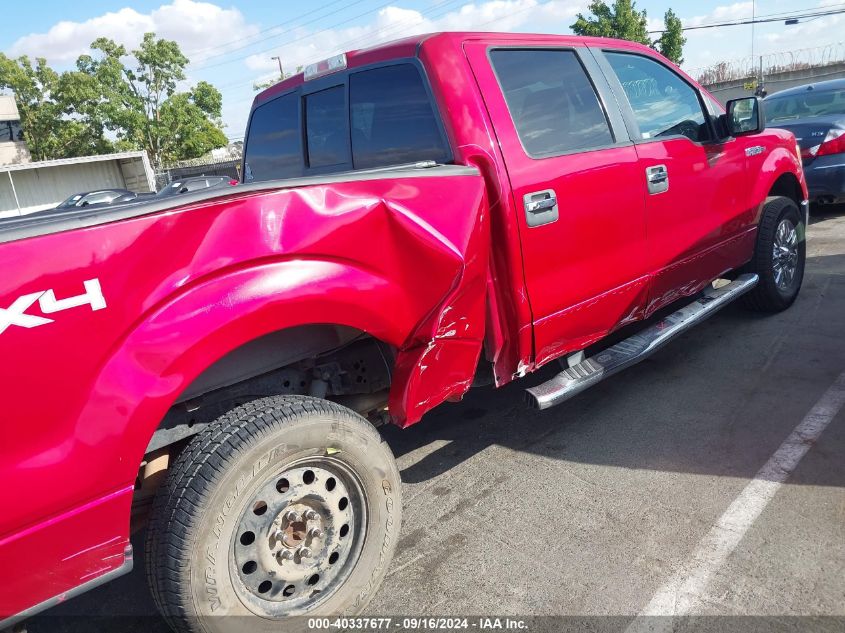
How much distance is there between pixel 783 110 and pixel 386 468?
9.31 m

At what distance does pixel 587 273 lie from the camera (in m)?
3.24

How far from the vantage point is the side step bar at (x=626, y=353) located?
10.3 feet

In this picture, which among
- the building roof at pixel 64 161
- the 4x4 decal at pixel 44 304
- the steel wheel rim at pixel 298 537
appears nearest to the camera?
the 4x4 decal at pixel 44 304

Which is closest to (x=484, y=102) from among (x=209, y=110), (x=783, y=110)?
(x=783, y=110)

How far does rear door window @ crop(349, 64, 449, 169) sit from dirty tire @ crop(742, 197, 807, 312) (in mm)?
3008

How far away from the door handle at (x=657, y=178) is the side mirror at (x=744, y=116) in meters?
0.91

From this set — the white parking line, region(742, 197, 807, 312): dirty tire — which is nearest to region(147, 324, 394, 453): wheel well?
the white parking line

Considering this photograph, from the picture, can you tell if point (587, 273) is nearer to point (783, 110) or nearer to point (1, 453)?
point (1, 453)

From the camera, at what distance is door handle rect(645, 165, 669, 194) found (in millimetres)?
3530

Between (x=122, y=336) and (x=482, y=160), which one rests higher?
(x=482, y=160)

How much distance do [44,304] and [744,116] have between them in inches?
165

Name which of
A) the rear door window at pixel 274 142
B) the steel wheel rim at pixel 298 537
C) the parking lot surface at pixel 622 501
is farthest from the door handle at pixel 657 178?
the steel wheel rim at pixel 298 537

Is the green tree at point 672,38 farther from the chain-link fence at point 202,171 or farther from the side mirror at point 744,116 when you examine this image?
the side mirror at point 744,116

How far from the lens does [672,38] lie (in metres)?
33.4
